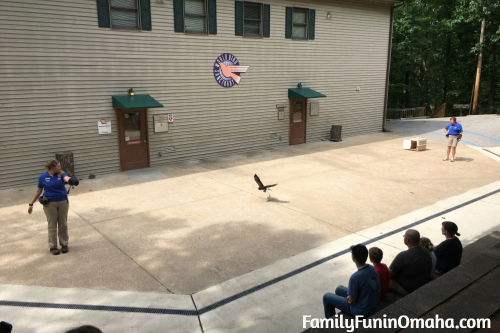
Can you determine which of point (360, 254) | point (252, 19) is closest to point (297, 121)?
point (252, 19)

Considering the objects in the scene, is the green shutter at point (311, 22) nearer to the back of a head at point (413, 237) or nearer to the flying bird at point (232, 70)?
the flying bird at point (232, 70)

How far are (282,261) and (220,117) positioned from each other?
9525 millimetres

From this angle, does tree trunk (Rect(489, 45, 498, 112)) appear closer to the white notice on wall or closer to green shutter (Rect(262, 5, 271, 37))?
green shutter (Rect(262, 5, 271, 37))

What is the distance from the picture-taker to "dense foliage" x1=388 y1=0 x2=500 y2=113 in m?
32.8

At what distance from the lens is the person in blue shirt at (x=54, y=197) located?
6816mm

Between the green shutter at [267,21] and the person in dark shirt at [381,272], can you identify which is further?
the green shutter at [267,21]

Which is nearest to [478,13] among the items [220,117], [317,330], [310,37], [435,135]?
[435,135]

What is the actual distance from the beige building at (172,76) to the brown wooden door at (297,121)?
0.05m

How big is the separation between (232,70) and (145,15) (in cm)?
393

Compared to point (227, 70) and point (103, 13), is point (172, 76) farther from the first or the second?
point (103, 13)

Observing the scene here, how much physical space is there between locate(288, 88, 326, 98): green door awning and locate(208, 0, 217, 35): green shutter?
14.8ft

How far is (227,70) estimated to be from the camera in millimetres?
15320

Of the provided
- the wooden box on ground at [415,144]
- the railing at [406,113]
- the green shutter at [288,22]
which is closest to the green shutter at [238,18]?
the green shutter at [288,22]

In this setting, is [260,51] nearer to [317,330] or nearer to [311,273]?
[311,273]
